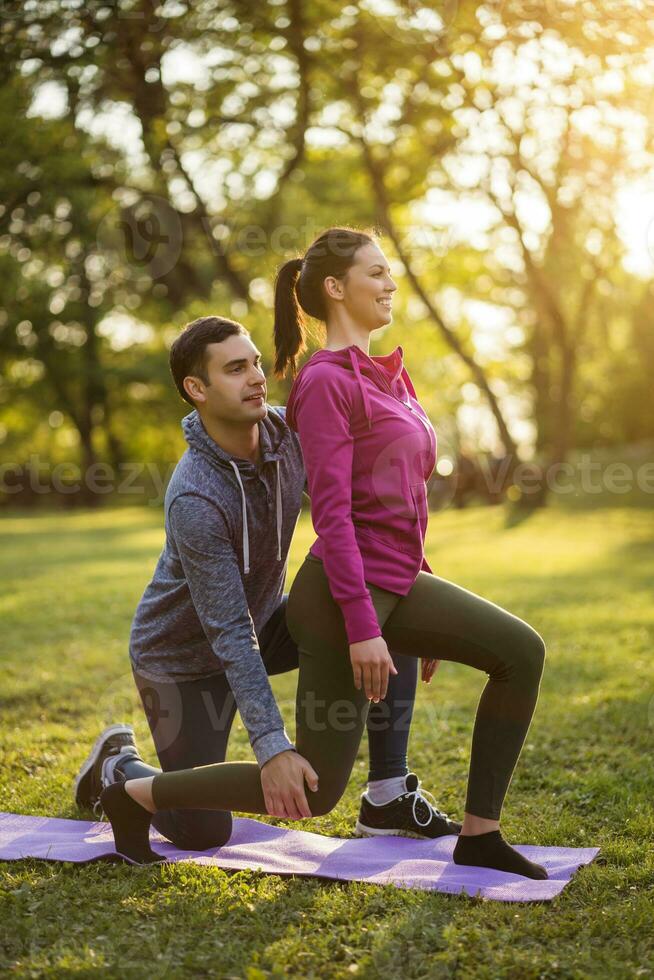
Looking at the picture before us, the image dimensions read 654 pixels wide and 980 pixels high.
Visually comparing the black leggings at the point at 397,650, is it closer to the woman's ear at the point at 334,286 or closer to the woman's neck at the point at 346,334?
the woman's neck at the point at 346,334

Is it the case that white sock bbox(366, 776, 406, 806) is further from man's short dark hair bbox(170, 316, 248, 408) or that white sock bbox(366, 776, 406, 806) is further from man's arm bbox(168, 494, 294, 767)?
man's short dark hair bbox(170, 316, 248, 408)

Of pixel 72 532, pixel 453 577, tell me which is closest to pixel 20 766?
pixel 453 577

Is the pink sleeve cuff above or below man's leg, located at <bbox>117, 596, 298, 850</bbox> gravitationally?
above

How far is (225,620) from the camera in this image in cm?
301

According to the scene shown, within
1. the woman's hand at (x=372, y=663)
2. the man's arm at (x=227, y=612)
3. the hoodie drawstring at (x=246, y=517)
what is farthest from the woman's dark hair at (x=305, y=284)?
the woman's hand at (x=372, y=663)

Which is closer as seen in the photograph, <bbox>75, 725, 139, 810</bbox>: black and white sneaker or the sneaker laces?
the sneaker laces

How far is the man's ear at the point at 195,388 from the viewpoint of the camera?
10.6ft

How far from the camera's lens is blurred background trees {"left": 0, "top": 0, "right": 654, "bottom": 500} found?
26.0 feet

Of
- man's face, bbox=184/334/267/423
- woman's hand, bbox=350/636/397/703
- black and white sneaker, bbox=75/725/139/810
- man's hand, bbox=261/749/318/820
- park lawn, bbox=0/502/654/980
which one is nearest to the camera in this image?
park lawn, bbox=0/502/654/980

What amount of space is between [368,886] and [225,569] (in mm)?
1032

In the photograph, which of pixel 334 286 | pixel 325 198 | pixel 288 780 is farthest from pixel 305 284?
pixel 325 198

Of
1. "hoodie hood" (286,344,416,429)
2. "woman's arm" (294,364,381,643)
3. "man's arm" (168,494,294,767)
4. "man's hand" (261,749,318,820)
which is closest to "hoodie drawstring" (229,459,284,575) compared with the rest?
"man's arm" (168,494,294,767)

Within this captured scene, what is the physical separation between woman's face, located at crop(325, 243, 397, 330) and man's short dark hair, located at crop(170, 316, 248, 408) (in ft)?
1.12

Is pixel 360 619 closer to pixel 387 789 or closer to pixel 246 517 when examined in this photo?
pixel 246 517
